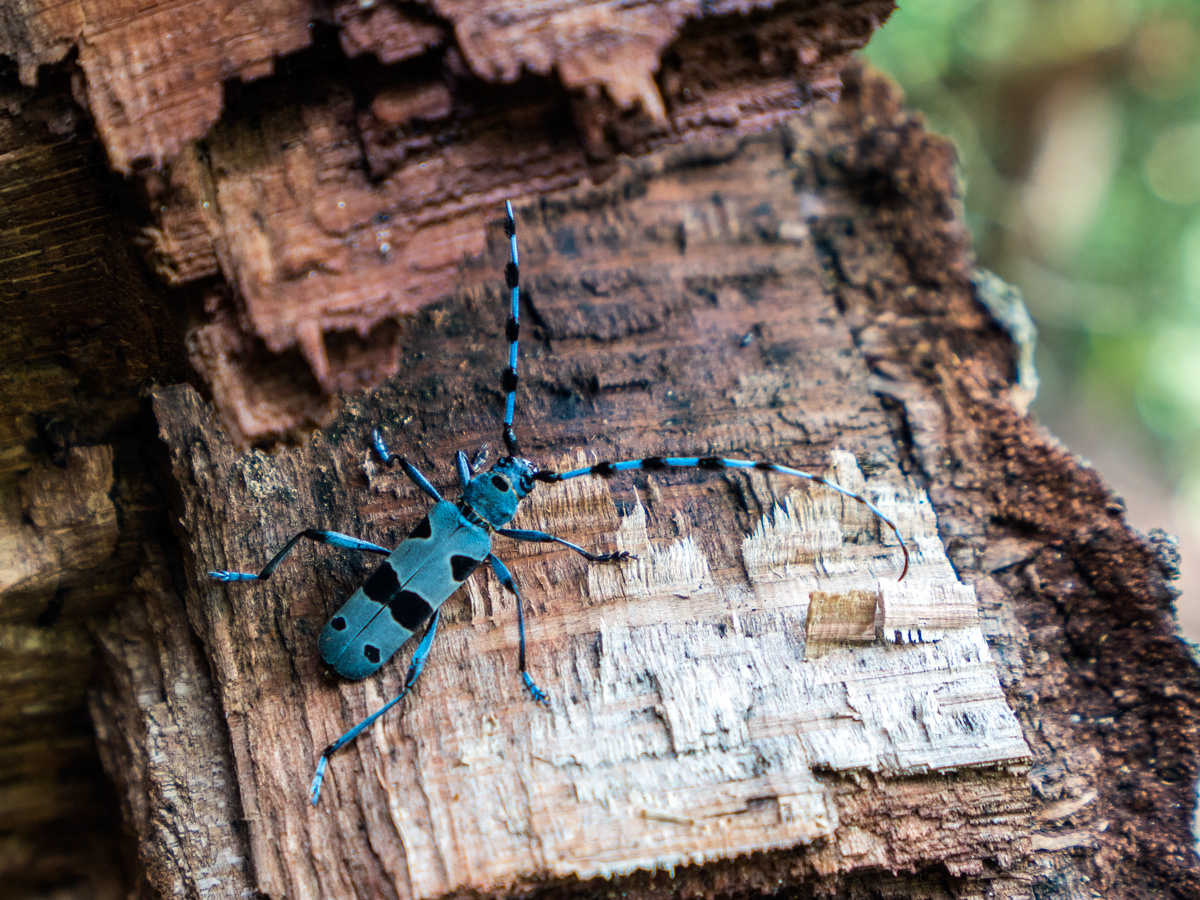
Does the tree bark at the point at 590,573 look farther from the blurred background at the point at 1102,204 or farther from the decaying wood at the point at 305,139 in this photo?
the blurred background at the point at 1102,204

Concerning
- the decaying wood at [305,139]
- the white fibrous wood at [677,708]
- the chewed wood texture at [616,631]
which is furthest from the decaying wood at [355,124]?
the white fibrous wood at [677,708]

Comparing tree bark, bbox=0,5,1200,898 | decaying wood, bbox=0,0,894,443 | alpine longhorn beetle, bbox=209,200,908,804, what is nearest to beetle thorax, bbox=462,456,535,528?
alpine longhorn beetle, bbox=209,200,908,804

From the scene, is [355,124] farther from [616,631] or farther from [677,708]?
[677,708]

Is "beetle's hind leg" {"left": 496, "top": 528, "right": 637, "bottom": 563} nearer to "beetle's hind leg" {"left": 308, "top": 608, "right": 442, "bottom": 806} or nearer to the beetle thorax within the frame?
the beetle thorax

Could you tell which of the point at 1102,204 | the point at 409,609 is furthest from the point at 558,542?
the point at 1102,204

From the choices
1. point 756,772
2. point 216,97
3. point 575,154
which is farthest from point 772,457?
point 216,97

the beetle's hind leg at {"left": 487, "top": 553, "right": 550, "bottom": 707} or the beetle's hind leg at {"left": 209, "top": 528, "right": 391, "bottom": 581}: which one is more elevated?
the beetle's hind leg at {"left": 209, "top": 528, "right": 391, "bottom": 581}

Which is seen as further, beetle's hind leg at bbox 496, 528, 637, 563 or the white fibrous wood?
beetle's hind leg at bbox 496, 528, 637, 563
